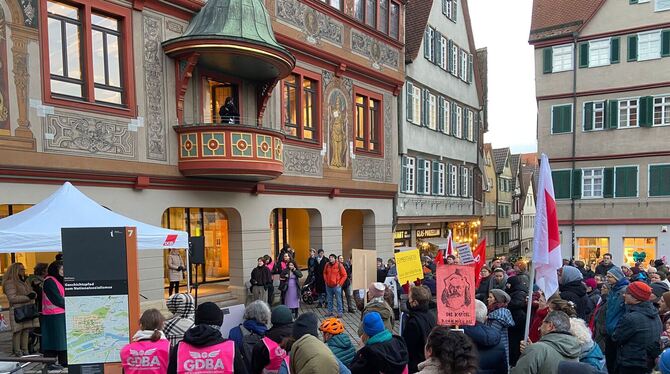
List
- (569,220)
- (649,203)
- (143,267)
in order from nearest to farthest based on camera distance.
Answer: (143,267), (649,203), (569,220)

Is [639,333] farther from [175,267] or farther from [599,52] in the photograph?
[599,52]

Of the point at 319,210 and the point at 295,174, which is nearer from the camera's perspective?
the point at 295,174

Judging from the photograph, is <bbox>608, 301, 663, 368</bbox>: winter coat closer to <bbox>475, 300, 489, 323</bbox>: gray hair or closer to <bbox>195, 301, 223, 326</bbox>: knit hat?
<bbox>475, 300, 489, 323</bbox>: gray hair

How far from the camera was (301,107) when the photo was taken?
51.3 ft

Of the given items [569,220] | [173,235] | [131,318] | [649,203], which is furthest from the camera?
[569,220]

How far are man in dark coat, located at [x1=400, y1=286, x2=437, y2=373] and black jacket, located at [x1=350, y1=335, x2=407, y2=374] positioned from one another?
982mm

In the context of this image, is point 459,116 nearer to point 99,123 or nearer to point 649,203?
point 649,203

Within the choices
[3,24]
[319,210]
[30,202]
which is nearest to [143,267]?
[30,202]

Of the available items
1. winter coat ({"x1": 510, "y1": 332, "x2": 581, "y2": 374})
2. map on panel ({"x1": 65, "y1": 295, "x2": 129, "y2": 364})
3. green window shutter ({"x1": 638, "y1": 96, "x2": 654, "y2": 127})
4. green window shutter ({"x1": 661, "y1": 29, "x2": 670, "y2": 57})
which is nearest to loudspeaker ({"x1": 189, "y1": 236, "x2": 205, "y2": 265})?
map on panel ({"x1": 65, "y1": 295, "x2": 129, "y2": 364})

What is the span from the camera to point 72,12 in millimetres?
10031

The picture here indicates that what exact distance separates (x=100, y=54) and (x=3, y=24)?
198 cm

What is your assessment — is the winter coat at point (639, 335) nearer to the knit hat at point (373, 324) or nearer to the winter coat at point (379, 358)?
the winter coat at point (379, 358)


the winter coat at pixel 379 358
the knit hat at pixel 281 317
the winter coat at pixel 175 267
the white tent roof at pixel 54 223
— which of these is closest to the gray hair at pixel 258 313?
the knit hat at pixel 281 317

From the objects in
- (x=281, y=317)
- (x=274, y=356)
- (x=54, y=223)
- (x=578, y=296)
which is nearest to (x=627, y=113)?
(x=578, y=296)
